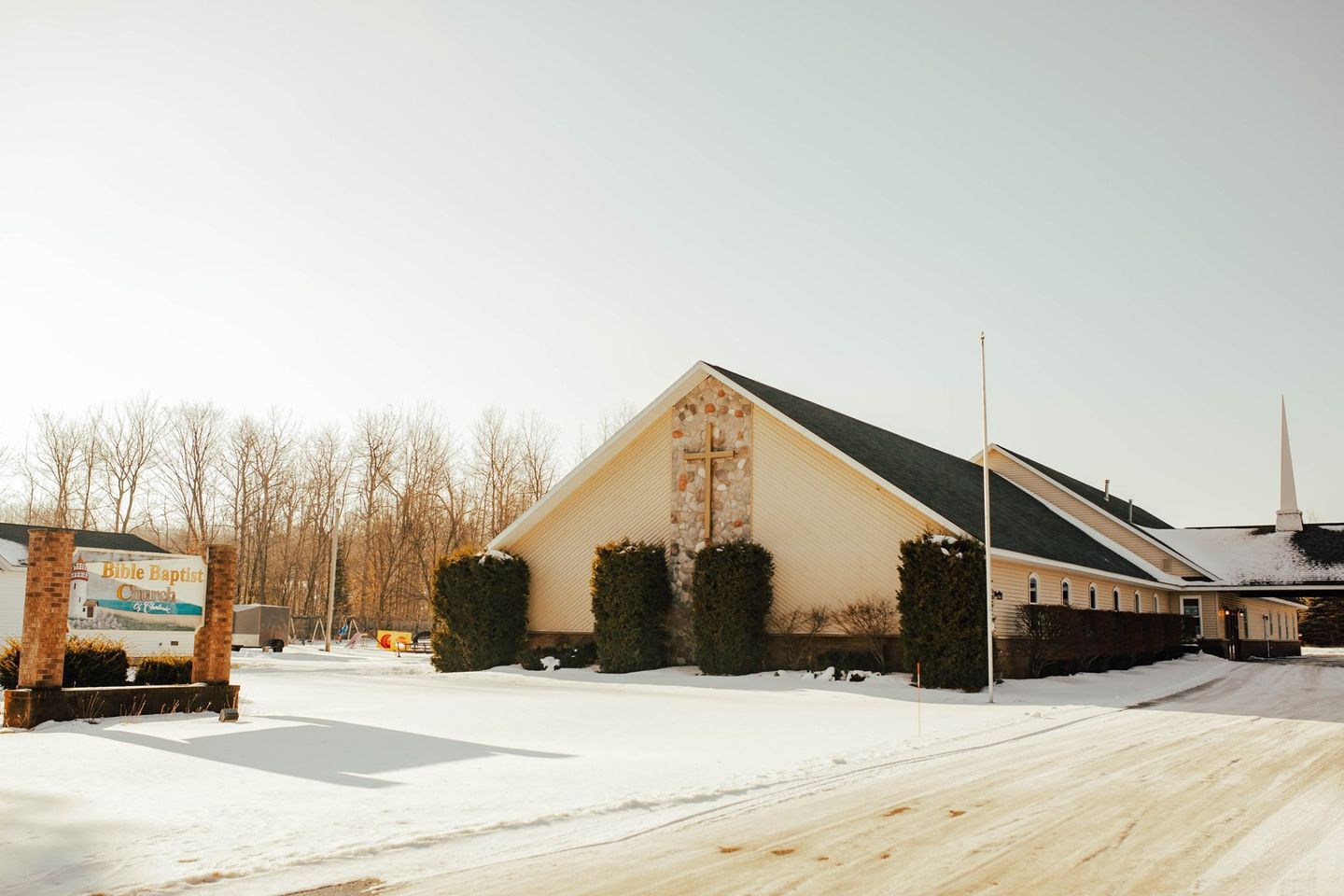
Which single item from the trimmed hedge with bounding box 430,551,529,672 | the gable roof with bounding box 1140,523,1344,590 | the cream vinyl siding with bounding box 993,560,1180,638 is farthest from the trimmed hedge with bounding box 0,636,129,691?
the gable roof with bounding box 1140,523,1344,590

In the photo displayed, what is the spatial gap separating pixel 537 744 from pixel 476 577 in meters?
16.9

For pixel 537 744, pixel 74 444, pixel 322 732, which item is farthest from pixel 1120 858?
pixel 74 444

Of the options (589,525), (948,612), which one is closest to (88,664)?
(589,525)

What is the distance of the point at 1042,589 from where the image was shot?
28203mm

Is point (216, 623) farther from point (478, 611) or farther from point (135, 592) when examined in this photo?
point (478, 611)

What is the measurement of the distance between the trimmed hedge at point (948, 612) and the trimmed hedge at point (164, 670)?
14729 mm

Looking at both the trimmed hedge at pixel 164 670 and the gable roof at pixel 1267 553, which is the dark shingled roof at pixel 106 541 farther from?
the gable roof at pixel 1267 553

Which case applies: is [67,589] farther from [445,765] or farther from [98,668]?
[445,765]

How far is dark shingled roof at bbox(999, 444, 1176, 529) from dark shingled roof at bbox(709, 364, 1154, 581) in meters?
5.09

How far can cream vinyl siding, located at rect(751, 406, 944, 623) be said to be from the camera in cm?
2514

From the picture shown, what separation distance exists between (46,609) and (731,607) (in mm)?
15251

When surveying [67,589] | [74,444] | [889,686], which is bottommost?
[889,686]

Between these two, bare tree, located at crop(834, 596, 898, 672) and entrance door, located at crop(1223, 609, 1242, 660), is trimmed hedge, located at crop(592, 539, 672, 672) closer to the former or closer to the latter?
bare tree, located at crop(834, 596, 898, 672)

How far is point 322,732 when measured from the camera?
13.4m
